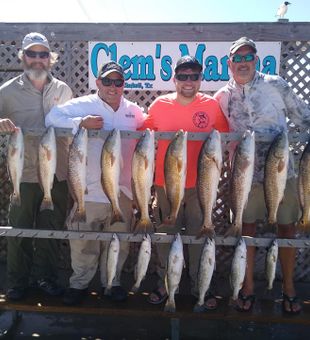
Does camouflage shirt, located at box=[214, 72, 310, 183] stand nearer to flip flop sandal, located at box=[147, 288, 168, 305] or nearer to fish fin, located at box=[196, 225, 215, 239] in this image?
fish fin, located at box=[196, 225, 215, 239]

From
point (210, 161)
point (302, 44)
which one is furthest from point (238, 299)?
point (302, 44)

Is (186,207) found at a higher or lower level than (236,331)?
higher

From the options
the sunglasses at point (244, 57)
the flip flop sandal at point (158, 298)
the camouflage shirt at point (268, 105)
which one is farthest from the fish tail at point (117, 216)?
the sunglasses at point (244, 57)

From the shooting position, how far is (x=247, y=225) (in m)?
3.55

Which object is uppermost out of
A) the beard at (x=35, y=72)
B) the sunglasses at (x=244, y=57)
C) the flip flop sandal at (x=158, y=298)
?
the sunglasses at (x=244, y=57)

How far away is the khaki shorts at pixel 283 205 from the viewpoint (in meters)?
3.47

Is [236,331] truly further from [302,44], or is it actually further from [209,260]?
[302,44]

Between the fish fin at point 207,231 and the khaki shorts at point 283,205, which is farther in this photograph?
the khaki shorts at point 283,205

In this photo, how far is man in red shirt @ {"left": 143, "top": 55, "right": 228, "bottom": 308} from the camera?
3.33 metres

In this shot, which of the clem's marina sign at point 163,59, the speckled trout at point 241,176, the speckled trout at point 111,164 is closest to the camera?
the speckled trout at point 241,176

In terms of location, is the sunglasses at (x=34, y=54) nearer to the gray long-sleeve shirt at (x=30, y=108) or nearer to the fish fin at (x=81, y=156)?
the gray long-sleeve shirt at (x=30, y=108)

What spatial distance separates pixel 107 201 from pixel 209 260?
0.98 metres

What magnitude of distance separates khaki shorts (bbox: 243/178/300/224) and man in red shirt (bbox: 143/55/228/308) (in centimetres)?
44

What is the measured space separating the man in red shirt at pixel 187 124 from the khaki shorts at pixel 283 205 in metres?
0.44
